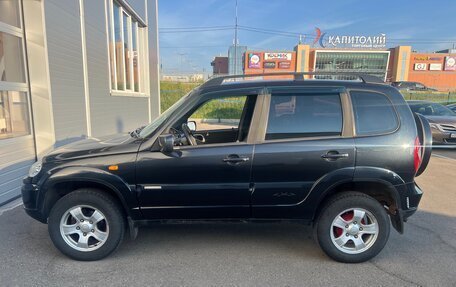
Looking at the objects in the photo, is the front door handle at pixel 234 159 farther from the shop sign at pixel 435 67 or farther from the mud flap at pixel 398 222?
the shop sign at pixel 435 67

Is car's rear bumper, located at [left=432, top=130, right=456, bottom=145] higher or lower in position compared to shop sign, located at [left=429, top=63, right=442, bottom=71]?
lower

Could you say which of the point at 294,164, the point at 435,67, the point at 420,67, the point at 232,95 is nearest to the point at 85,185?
the point at 232,95

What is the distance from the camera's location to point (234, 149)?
9.77ft

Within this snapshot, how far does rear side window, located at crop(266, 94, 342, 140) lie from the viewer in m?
3.03

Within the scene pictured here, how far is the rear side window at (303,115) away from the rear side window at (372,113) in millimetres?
191

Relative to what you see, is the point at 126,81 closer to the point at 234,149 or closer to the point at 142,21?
the point at 142,21

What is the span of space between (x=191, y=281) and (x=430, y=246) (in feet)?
9.16

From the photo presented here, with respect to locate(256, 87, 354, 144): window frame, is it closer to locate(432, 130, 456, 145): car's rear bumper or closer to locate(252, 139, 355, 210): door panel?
locate(252, 139, 355, 210): door panel

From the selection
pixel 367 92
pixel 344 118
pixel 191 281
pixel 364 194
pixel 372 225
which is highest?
pixel 367 92

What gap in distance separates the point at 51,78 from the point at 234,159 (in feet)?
15.1

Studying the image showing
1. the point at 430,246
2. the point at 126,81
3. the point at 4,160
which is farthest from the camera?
the point at 126,81

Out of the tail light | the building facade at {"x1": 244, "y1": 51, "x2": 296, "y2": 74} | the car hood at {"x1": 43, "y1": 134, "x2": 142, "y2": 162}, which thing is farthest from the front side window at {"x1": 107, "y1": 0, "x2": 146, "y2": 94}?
the building facade at {"x1": 244, "y1": 51, "x2": 296, "y2": 74}

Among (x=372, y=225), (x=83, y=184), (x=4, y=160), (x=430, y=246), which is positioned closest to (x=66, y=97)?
(x=4, y=160)

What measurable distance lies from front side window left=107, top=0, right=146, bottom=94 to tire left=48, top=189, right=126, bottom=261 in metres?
6.83
